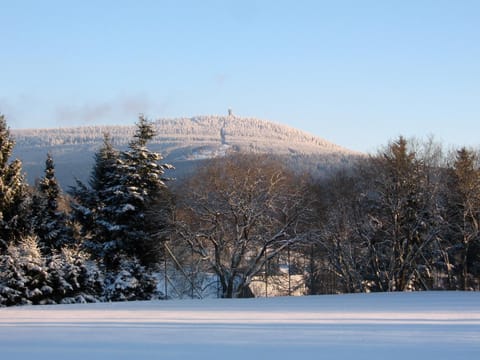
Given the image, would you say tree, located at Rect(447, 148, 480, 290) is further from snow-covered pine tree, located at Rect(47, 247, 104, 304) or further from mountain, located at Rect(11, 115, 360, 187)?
mountain, located at Rect(11, 115, 360, 187)

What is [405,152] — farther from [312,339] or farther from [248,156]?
[312,339]

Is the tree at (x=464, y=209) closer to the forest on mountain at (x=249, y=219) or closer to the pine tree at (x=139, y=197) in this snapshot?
the forest on mountain at (x=249, y=219)

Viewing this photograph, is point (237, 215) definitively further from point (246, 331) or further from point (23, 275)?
point (246, 331)

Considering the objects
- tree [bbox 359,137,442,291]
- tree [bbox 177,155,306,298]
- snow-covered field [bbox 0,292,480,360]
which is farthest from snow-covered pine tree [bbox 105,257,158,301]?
tree [bbox 359,137,442,291]

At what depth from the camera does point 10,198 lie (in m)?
26.8

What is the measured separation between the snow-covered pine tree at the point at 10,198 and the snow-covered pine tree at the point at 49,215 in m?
3.58

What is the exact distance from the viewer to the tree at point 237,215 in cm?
3425

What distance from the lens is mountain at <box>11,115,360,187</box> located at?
350ft

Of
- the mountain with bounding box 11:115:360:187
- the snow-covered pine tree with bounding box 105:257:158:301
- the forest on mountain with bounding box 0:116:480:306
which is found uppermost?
the mountain with bounding box 11:115:360:187

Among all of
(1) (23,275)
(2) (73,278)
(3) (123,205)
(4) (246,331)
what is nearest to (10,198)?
(1) (23,275)

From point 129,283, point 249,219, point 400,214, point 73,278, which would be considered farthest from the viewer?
point 400,214

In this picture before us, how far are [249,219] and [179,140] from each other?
97081mm

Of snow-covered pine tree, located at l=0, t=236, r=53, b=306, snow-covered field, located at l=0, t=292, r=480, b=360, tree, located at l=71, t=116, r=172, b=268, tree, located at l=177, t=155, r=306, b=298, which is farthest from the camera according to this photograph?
tree, located at l=177, t=155, r=306, b=298

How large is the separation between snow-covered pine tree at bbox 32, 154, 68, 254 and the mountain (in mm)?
56674
